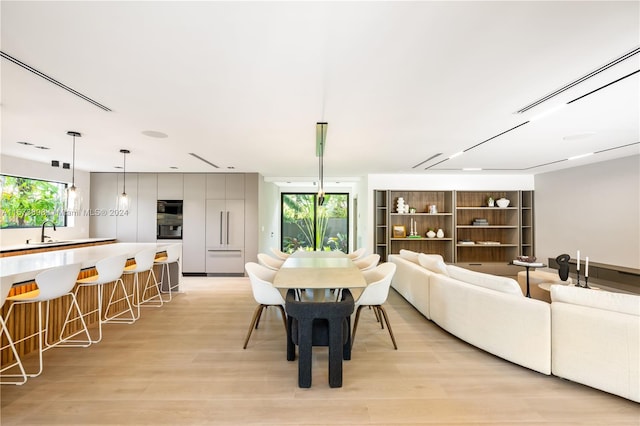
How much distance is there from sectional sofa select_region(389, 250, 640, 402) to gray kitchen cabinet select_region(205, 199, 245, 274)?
4781mm

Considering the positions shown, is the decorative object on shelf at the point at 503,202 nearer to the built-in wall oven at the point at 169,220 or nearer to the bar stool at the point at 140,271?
the bar stool at the point at 140,271

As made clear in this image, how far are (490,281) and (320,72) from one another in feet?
8.30

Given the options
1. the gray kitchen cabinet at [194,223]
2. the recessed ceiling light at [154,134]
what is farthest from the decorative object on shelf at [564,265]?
the gray kitchen cabinet at [194,223]

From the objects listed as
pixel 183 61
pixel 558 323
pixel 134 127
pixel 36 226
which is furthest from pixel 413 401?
pixel 36 226

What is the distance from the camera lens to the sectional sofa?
210 centimetres

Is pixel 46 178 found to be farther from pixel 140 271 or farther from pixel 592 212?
pixel 592 212

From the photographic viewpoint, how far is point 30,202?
5.42m

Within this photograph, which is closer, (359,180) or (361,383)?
(361,383)

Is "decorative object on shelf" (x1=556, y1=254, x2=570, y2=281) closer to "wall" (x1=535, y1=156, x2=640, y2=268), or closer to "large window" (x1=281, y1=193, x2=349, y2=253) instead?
"wall" (x1=535, y1=156, x2=640, y2=268)

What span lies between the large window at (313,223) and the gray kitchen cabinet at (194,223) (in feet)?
9.93

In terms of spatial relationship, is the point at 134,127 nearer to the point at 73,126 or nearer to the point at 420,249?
the point at 73,126

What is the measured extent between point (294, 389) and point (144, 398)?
3.64ft

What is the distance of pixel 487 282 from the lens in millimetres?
2895

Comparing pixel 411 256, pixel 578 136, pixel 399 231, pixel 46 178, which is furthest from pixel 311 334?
pixel 46 178
